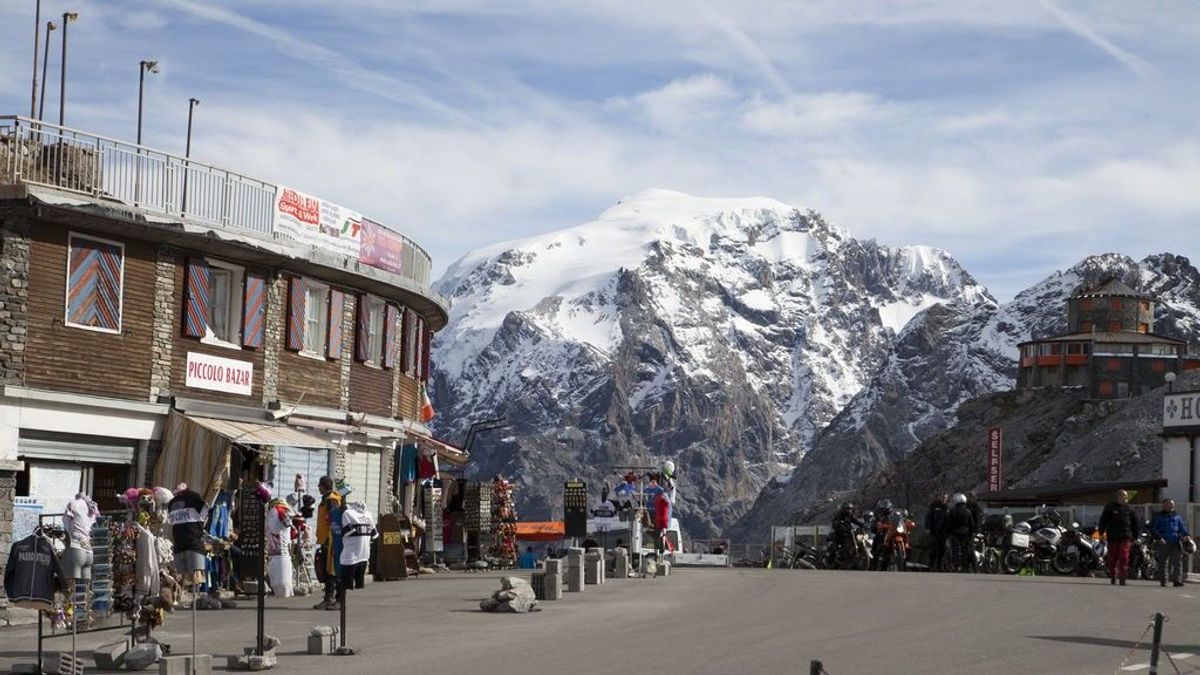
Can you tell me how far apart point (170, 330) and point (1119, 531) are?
57.9ft

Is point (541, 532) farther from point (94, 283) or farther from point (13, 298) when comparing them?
point (13, 298)

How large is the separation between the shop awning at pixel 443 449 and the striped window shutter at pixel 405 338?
1.80 m

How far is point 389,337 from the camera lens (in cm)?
3994

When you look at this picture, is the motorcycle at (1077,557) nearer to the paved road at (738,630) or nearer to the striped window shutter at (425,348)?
the paved road at (738,630)

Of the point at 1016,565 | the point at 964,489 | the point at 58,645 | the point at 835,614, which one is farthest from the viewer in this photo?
the point at 964,489

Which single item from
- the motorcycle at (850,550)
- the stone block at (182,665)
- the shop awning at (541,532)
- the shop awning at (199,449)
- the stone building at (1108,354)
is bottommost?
the shop awning at (541,532)

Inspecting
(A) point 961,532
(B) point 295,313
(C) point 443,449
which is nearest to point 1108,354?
(C) point 443,449

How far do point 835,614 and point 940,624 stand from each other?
1.92 metres

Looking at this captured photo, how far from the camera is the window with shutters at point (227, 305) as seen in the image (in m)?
32.6

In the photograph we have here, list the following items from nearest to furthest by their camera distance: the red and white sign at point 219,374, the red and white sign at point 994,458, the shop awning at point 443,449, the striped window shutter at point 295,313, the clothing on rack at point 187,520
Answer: the clothing on rack at point 187,520
the red and white sign at point 219,374
the striped window shutter at point 295,313
the shop awning at point 443,449
the red and white sign at point 994,458

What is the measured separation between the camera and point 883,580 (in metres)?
32.9

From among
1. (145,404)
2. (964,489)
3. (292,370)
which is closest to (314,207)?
(292,370)

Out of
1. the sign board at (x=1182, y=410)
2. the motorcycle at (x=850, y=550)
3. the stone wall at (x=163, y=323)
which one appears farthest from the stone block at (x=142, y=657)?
the sign board at (x=1182, y=410)

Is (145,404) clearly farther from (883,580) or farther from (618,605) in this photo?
(883,580)
